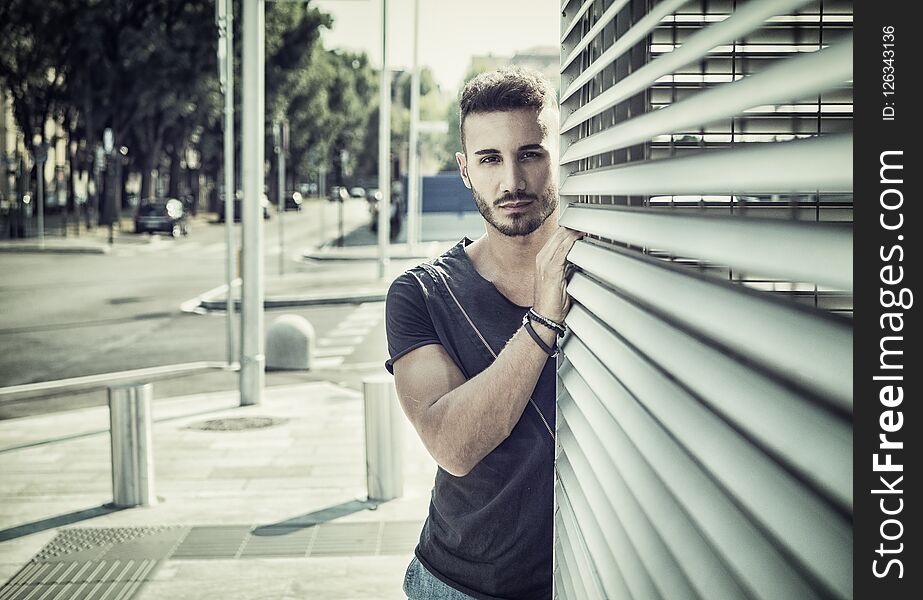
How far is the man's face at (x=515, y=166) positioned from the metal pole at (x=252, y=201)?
7.47 m

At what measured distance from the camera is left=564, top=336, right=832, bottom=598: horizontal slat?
2.60ft

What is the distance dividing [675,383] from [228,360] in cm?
1196

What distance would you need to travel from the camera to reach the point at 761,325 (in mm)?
818

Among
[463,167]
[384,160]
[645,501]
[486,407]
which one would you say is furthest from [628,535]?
[384,160]

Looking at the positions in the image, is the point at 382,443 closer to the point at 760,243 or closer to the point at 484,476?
the point at 484,476

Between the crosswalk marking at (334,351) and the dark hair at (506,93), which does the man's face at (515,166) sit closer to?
the dark hair at (506,93)

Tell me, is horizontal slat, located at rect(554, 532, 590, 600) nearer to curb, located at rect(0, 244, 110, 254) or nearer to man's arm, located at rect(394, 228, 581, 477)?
man's arm, located at rect(394, 228, 581, 477)

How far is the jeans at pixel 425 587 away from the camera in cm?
234

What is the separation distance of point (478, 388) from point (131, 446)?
5041 millimetres

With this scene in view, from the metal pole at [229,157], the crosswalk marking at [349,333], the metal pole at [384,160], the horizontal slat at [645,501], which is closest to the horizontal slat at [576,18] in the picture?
the horizontal slat at [645,501]

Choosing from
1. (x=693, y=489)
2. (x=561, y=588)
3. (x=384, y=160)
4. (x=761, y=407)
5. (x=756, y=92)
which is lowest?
(x=561, y=588)

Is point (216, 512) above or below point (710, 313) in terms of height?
below

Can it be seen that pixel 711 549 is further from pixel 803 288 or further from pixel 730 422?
pixel 803 288

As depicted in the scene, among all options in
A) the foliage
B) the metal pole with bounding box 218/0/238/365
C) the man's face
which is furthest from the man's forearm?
the foliage
